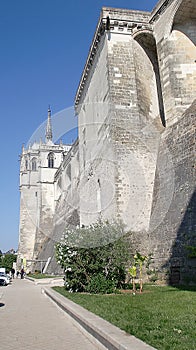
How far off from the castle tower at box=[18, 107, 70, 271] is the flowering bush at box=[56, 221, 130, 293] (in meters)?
36.5

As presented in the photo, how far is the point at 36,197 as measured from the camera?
181 ft

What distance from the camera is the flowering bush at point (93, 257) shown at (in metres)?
10.9

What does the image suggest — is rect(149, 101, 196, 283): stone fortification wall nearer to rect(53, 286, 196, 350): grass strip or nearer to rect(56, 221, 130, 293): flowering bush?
rect(56, 221, 130, 293): flowering bush

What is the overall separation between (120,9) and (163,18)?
7.26ft

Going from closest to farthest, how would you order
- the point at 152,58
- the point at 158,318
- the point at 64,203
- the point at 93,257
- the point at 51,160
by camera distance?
1. the point at 158,318
2. the point at 93,257
3. the point at 152,58
4. the point at 64,203
5. the point at 51,160

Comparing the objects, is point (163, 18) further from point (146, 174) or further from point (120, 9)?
point (146, 174)

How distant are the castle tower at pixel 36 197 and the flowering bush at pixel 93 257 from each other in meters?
36.5

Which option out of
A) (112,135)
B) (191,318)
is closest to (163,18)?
(112,135)

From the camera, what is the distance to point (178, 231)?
38.0 feet

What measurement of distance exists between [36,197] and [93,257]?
148ft

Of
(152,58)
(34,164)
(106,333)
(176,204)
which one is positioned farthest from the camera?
(34,164)

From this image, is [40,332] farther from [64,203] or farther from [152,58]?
[64,203]

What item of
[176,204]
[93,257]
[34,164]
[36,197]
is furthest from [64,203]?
[93,257]

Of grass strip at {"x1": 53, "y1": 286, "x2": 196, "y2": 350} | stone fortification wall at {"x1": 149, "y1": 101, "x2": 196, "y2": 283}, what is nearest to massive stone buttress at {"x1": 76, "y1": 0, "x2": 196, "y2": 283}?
stone fortification wall at {"x1": 149, "y1": 101, "x2": 196, "y2": 283}
